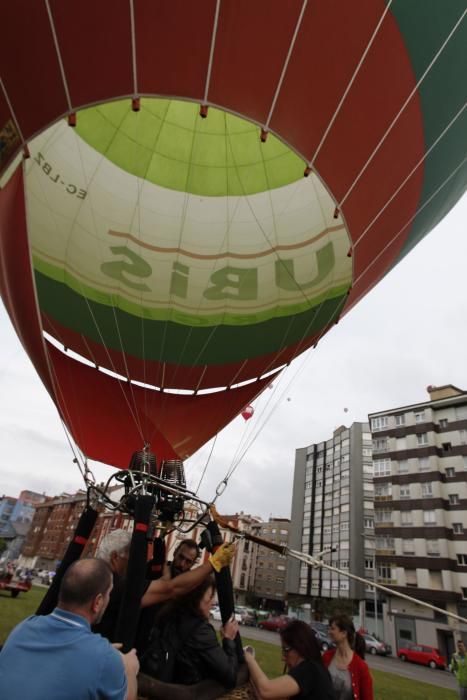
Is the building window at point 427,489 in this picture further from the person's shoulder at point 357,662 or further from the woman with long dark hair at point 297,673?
the woman with long dark hair at point 297,673

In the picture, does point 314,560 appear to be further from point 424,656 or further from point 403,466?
point 403,466

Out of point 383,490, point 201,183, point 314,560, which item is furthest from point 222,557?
point 383,490

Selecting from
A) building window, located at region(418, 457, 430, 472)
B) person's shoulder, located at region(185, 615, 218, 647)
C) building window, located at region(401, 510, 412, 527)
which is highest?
building window, located at region(418, 457, 430, 472)

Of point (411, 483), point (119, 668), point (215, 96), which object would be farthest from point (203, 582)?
point (411, 483)

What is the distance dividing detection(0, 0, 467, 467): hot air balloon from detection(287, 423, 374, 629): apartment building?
130 feet

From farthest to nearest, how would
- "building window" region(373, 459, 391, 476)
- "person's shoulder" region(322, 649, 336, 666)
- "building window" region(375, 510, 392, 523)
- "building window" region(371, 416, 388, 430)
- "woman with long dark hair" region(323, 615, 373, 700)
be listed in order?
A: 1. "building window" region(371, 416, 388, 430)
2. "building window" region(373, 459, 391, 476)
3. "building window" region(375, 510, 392, 523)
4. "person's shoulder" region(322, 649, 336, 666)
5. "woman with long dark hair" region(323, 615, 373, 700)

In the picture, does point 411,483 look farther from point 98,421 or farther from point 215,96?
point 215,96

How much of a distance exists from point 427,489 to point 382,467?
4.78 m

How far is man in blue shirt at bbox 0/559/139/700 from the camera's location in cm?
147

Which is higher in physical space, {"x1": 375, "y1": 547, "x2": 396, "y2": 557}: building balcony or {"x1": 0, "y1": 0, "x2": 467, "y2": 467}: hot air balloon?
{"x1": 375, "y1": 547, "x2": 396, "y2": 557}: building balcony

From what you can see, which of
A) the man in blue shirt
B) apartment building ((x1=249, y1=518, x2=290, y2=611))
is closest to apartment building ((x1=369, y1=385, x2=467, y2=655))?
apartment building ((x1=249, y1=518, x2=290, y2=611))

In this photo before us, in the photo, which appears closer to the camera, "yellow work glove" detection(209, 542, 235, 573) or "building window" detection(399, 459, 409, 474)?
"yellow work glove" detection(209, 542, 235, 573)

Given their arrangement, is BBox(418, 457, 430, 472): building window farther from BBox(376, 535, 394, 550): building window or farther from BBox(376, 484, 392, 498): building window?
BBox(376, 535, 394, 550): building window

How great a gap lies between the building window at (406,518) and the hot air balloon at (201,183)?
109ft
